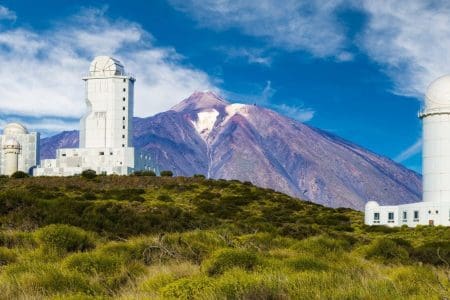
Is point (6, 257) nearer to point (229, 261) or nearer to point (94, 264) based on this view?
point (94, 264)

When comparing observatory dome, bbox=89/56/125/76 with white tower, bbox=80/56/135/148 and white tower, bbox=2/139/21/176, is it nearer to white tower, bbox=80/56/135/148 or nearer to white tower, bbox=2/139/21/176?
white tower, bbox=80/56/135/148

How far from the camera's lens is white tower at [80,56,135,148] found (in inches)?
3671

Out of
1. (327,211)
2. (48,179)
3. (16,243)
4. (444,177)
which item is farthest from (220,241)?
(48,179)

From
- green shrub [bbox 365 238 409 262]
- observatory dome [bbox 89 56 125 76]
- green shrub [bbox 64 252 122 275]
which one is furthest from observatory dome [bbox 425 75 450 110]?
observatory dome [bbox 89 56 125 76]

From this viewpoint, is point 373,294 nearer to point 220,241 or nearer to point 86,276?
point 86,276

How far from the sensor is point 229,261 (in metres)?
13.5

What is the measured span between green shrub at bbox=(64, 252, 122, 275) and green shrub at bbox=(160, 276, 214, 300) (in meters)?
3.01

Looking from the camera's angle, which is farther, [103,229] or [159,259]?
[103,229]

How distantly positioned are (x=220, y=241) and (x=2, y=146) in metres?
82.7

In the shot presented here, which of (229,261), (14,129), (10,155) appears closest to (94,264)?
(229,261)

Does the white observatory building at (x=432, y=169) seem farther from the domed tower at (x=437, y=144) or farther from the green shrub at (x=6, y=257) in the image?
the green shrub at (x=6, y=257)

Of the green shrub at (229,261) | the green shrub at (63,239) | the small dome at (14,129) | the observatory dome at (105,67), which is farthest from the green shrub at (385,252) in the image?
the small dome at (14,129)

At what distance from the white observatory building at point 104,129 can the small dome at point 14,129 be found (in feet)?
36.6

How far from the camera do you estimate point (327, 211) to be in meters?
65.1
